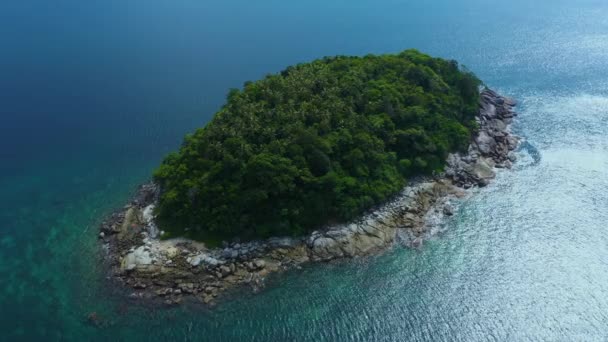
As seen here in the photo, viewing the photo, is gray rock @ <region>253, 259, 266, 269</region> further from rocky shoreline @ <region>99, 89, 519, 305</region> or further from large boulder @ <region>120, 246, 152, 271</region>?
large boulder @ <region>120, 246, 152, 271</region>

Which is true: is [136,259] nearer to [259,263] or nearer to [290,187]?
[259,263]

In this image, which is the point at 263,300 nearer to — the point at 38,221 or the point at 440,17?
the point at 38,221

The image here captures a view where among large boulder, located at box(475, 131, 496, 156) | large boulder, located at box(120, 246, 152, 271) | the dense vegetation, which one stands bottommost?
large boulder, located at box(475, 131, 496, 156)

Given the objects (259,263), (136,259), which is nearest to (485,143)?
(259,263)

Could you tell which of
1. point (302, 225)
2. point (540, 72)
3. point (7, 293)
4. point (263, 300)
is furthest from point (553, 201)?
point (7, 293)

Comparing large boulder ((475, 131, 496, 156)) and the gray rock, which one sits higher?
large boulder ((475, 131, 496, 156))

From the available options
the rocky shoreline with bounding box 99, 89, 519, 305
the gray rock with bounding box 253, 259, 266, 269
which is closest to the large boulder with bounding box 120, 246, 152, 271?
the rocky shoreline with bounding box 99, 89, 519, 305
